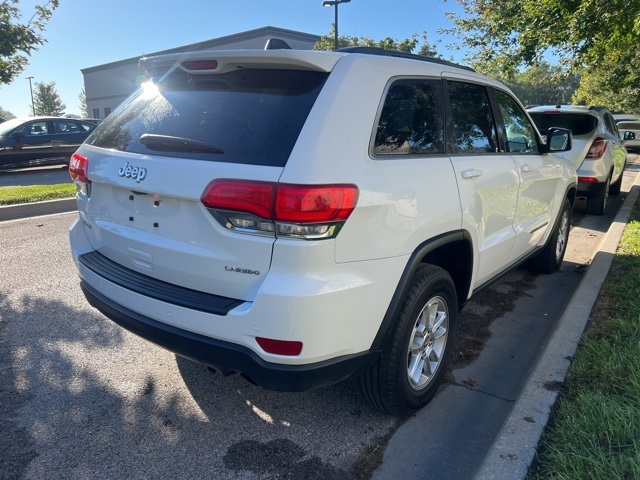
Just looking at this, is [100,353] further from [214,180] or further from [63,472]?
[214,180]

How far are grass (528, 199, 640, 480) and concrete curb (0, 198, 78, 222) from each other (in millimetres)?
7095

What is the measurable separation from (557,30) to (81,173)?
24.9 feet

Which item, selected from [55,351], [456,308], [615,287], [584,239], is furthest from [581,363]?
[584,239]

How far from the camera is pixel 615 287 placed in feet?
14.0

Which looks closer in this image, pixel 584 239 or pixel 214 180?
pixel 214 180

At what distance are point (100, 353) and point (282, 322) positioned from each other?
2.01 m

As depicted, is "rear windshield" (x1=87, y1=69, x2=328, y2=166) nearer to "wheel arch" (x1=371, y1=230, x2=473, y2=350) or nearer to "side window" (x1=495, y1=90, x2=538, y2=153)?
"wheel arch" (x1=371, y1=230, x2=473, y2=350)

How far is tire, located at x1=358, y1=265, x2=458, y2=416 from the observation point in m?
2.46

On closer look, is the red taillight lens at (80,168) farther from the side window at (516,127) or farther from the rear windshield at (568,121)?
the rear windshield at (568,121)

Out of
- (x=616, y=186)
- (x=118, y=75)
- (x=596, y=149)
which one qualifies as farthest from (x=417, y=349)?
(x=118, y=75)

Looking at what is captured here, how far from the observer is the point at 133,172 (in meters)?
2.44

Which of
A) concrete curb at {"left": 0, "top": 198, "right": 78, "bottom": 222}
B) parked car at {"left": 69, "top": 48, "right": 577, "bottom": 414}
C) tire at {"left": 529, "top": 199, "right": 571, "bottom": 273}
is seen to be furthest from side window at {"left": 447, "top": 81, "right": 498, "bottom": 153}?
concrete curb at {"left": 0, "top": 198, "right": 78, "bottom": 222}

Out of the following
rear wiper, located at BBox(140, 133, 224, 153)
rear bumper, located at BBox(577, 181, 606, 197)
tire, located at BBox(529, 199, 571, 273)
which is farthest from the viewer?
rear bumper, located at BBox(577, 181, 606, 197)

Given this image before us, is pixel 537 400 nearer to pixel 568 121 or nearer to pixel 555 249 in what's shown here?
pixel 555 249
